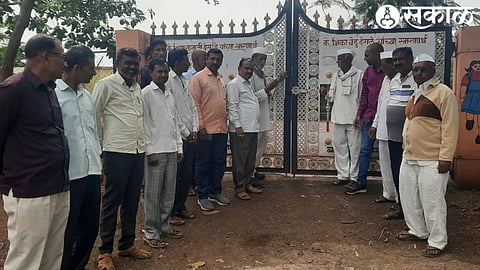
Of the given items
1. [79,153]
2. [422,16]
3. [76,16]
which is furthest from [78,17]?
[422,16]

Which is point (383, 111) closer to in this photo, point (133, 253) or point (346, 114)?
point (346, 114)

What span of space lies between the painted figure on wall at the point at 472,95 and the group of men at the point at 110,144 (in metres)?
2.70

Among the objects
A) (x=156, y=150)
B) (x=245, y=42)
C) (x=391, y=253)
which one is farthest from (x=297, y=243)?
(x=245, y=42)

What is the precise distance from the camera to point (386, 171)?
578 cm

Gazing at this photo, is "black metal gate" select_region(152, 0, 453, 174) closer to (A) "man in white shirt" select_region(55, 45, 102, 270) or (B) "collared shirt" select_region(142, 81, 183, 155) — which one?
(B) "collared shirt" select_region(142, 81, 183, 155)

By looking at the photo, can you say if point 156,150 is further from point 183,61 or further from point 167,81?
point 183,61

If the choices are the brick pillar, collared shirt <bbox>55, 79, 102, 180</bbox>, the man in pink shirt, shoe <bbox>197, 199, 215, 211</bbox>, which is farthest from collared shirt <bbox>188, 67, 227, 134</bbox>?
collared shirt <bbox>55, 79, 102, 180</bbox>

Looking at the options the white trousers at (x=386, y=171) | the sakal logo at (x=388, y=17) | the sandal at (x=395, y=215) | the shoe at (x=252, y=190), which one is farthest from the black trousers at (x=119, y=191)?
the sakal logo at (x=388, y=17)

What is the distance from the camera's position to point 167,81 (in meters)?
4.59

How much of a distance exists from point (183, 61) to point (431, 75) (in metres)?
2.47

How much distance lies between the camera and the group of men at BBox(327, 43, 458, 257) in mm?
4172

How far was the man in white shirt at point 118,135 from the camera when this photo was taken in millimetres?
3762

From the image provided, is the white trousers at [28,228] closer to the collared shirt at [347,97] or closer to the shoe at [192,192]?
the shoe at [192,192]

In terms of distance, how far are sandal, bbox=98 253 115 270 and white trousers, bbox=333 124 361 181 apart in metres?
3.73
